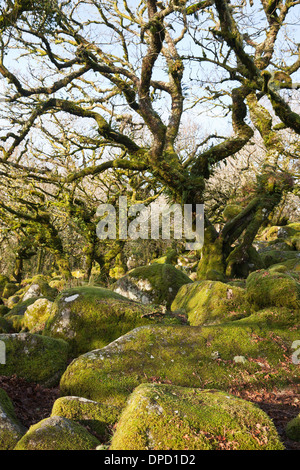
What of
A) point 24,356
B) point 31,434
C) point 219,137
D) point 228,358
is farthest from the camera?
point 219,137

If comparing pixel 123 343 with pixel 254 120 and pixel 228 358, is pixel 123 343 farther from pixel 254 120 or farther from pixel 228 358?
pixel 254 120

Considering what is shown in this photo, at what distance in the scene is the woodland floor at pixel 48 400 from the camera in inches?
176

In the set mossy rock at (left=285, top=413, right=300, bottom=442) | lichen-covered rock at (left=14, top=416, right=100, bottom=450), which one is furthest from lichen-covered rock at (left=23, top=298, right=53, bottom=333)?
mossy rock at (left=285, top=413, right=300, bottom=442)

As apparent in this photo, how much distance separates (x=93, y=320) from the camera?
296 inches

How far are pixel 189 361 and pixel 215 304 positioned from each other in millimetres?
2417

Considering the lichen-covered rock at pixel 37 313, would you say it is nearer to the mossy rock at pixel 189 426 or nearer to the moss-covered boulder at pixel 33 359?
the moss-covered boulder at pixel 33 359

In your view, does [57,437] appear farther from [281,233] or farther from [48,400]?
[281,233]

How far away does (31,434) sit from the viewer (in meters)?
3.18

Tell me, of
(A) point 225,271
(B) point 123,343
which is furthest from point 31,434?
(A) point 225,271

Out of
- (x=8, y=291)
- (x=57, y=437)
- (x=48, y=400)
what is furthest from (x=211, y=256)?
(x=8, y=291)

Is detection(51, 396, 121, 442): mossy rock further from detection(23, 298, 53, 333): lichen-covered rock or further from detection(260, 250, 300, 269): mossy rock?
detection(260, 250, 300, 269): mossy rock

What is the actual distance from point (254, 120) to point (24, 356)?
428 inches

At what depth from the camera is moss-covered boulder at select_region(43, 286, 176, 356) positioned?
291 inches
